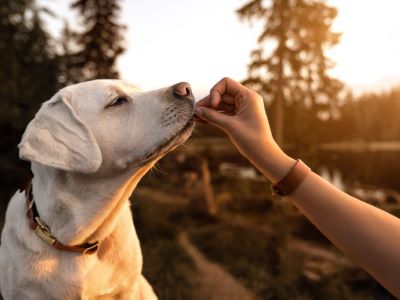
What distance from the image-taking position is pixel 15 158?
A: 9.95 meters

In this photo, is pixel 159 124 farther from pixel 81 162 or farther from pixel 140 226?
pixel 140 226

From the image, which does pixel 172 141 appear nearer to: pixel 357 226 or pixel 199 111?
pixel 199 111

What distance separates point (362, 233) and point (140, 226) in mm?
7947

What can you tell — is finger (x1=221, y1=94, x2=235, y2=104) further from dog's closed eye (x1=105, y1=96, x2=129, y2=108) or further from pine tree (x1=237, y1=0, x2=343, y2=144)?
pine tree (x1=237, y1=0, x2=343, y2=144)

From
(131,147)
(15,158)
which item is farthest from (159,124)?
(15,158)

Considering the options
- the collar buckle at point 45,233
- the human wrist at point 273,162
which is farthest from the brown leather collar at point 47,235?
the human wrist at point 273,162

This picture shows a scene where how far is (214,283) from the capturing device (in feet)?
21.6

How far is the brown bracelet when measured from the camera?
164 cm

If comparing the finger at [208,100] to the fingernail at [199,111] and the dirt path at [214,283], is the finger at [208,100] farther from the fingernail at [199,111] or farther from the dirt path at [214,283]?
the dirt path at [214,283]

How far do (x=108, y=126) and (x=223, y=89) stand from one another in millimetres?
801

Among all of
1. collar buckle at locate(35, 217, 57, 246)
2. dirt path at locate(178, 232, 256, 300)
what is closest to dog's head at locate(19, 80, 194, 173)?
collar buckle at locate(35, 217, 57, 246)

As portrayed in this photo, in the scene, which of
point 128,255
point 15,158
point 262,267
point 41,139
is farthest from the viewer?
point 15,158

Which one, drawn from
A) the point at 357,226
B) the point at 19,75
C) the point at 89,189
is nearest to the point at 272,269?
the point at 89,189

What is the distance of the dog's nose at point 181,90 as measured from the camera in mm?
2439
